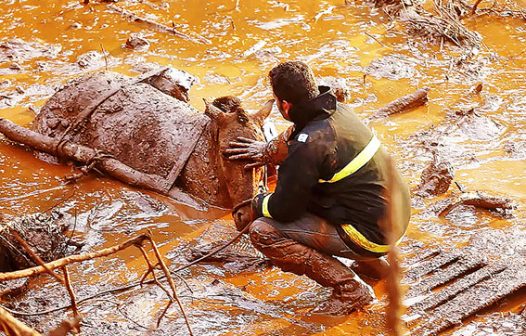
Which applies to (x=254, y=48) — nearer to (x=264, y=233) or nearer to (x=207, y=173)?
(x=207, y=173)

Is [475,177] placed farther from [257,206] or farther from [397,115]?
[257,206]

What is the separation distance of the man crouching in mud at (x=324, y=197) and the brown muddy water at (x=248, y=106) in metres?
0.30

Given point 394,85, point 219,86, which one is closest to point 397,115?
point 394,85

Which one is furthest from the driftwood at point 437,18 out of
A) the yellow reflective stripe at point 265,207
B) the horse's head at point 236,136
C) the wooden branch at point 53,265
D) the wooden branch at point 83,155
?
the wooden branch at point 53,265

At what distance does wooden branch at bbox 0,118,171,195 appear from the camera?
600 centimetres

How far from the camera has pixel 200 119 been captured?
5.95 m

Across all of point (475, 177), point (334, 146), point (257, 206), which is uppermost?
point (334, 146)

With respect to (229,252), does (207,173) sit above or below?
above

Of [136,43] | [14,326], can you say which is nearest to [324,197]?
[14,326]

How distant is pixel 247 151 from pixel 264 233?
1091 millimetres

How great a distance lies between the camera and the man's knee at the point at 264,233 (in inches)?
176

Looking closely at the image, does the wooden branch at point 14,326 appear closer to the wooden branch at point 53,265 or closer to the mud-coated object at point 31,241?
the wooden branch at point 53,265

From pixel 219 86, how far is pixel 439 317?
4.65m

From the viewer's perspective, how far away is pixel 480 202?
576 centimetres
